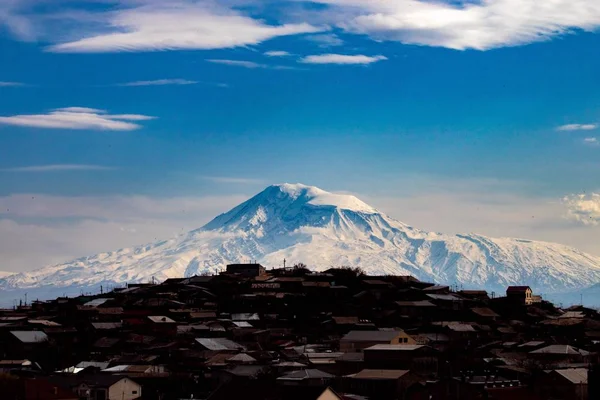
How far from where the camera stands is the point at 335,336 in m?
79.8

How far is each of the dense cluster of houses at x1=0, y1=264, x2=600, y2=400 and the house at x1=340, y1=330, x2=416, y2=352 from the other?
9 centimetres

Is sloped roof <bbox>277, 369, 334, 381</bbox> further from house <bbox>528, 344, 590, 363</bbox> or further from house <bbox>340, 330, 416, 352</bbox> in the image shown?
house <bbox>528, 344, 590, 363</bbox>

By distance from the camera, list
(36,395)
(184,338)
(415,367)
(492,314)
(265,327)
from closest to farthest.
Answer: (36,395)
(415,367)
(184,338)
(265,327)
(492,314)

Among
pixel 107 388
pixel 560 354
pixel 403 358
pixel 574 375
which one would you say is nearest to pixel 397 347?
pixel 403 358

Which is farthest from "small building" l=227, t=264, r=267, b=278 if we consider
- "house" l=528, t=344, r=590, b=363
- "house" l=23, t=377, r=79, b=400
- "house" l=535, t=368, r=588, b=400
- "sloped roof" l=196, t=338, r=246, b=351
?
"house" l=23, t=377, r=79, b=400

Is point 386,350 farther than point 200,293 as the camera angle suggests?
No

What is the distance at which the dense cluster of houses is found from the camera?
189 feet

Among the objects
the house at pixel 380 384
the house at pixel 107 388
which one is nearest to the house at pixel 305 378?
the house at pixel 380 384

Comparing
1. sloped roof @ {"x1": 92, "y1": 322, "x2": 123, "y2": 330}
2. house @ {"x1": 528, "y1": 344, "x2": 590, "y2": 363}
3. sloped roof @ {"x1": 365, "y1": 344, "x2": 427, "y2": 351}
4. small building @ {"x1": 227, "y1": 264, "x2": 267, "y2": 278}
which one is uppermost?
small building @ {"x1": 227, "y1": 264, "x2": 267, "y2": 278}

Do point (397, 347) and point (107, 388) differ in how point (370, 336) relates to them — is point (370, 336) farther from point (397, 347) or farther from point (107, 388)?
point (107, 388)

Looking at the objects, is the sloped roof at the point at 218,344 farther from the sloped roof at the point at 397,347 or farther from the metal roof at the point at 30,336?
the sloped roof at the point at 397,347

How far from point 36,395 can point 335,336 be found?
30.0 meters

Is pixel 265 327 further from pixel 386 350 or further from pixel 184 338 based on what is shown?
pixel 386 350

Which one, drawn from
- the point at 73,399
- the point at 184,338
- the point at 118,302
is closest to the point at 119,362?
the point at 184,338
